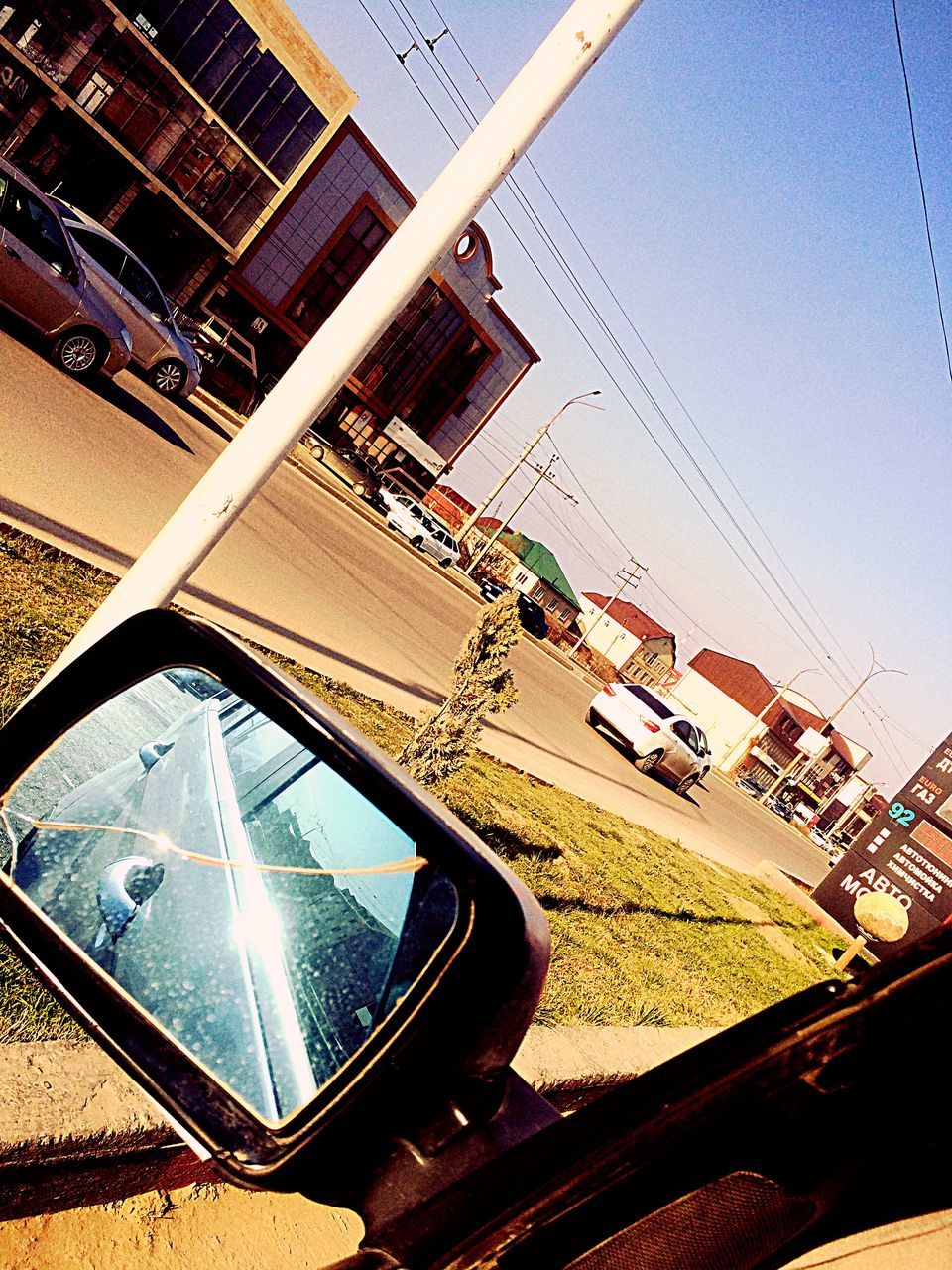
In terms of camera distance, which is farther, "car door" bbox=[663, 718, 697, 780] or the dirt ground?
"car door" bbox=[663, 718, 697, 780]

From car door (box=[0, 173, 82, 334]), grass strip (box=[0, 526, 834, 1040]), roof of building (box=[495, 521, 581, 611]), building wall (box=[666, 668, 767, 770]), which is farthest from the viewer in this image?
building wall (box=[666, 668, 767, 770])

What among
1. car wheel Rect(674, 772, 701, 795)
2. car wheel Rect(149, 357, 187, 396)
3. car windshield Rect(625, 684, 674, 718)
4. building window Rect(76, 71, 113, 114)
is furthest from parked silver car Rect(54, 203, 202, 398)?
building window Rect(76, 71, 113, 114)

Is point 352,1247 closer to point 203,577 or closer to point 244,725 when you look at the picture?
point 244,725

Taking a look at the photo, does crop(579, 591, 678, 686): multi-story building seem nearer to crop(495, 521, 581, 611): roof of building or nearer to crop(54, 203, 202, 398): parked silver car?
crop(495, 521, 581, 611): roof of building

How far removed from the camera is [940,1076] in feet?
2.50

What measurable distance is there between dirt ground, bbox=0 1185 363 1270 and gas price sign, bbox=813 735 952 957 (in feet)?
41.8

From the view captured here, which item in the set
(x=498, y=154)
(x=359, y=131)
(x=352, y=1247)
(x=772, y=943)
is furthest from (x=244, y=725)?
(x=359, y=131)

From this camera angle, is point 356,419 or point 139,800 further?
point 356,419

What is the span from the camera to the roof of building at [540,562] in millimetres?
74188

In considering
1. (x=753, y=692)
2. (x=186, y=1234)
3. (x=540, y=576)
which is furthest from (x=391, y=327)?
(x=753, y=692)

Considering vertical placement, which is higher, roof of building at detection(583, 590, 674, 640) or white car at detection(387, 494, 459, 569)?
roof of building at detection(583, 590, 674, 640)

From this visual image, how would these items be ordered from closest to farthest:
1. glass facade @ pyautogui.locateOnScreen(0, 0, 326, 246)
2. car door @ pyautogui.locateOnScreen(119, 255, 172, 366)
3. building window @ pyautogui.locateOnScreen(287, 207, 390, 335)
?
car door @ pyautogui.locateOnScreen(119, 255, 172, 366) → glass facade @ pyautogui.locateOnScreen(0, 0, 326, 246) → building window @ pyautogui.locateOnScreen(287, 207, 390, 335)

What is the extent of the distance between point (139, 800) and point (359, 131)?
127 ft

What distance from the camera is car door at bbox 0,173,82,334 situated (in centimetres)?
1012
